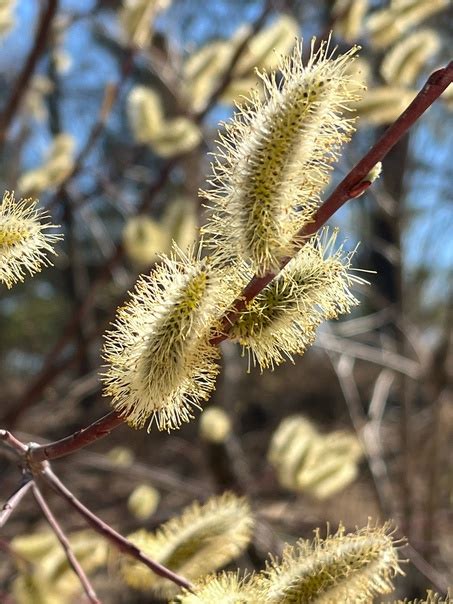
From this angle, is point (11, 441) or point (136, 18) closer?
point (11, 441)

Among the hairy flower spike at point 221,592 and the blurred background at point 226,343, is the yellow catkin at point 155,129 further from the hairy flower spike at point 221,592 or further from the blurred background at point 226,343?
the hairy flower spike at point 221,592

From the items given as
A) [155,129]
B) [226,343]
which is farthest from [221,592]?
[226,343]

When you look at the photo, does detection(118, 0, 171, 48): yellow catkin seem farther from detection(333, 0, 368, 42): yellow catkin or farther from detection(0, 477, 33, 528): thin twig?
detection(0, 477, 33, 528): thin twig

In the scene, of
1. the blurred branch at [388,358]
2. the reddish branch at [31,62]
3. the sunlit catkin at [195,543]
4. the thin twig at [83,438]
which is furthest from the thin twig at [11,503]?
the blurred branch at [388,358]

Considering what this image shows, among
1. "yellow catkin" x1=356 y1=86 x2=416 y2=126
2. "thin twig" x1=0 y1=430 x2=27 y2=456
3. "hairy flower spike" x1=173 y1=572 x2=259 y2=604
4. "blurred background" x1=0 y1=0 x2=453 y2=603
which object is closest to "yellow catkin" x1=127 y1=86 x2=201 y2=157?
"blurred background" x1=0 y1=0 x2=453 y2=603

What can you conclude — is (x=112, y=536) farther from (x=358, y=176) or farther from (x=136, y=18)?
(x=136, y=18)

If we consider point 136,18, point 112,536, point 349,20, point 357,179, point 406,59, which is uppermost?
point 136,18

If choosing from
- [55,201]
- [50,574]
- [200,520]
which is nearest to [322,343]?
[55,201]
